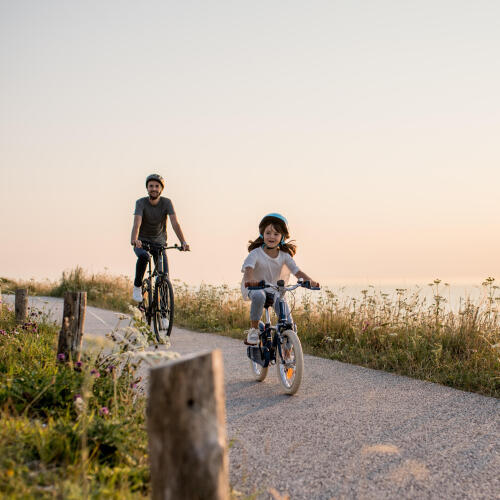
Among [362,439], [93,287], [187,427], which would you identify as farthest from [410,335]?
[93,287]

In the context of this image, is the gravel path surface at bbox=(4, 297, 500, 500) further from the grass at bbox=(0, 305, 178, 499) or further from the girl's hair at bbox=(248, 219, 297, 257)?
the girl's hair at bbox=(248, 219, 297, 257)

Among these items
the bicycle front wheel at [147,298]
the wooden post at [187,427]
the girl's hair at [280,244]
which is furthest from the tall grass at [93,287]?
the wooden post at [187,427]

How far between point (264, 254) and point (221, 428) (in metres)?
4.27

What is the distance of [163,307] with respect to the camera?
9.40 metres

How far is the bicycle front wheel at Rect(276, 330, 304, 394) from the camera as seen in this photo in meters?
5.51

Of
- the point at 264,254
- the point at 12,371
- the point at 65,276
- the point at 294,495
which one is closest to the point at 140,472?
the point at 294,495

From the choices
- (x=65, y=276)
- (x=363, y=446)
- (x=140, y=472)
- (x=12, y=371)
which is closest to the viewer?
(x=140, y=472)

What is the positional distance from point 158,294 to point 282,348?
4028mm

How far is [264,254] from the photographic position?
6.36 m

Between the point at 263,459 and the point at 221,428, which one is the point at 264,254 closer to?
the point at 263,459

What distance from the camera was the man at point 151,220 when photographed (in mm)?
9430

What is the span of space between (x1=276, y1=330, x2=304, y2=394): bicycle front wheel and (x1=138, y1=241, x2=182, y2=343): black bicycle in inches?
145

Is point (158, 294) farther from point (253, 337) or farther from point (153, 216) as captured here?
point (253, 337)

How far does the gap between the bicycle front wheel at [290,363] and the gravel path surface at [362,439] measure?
6.4 inches
